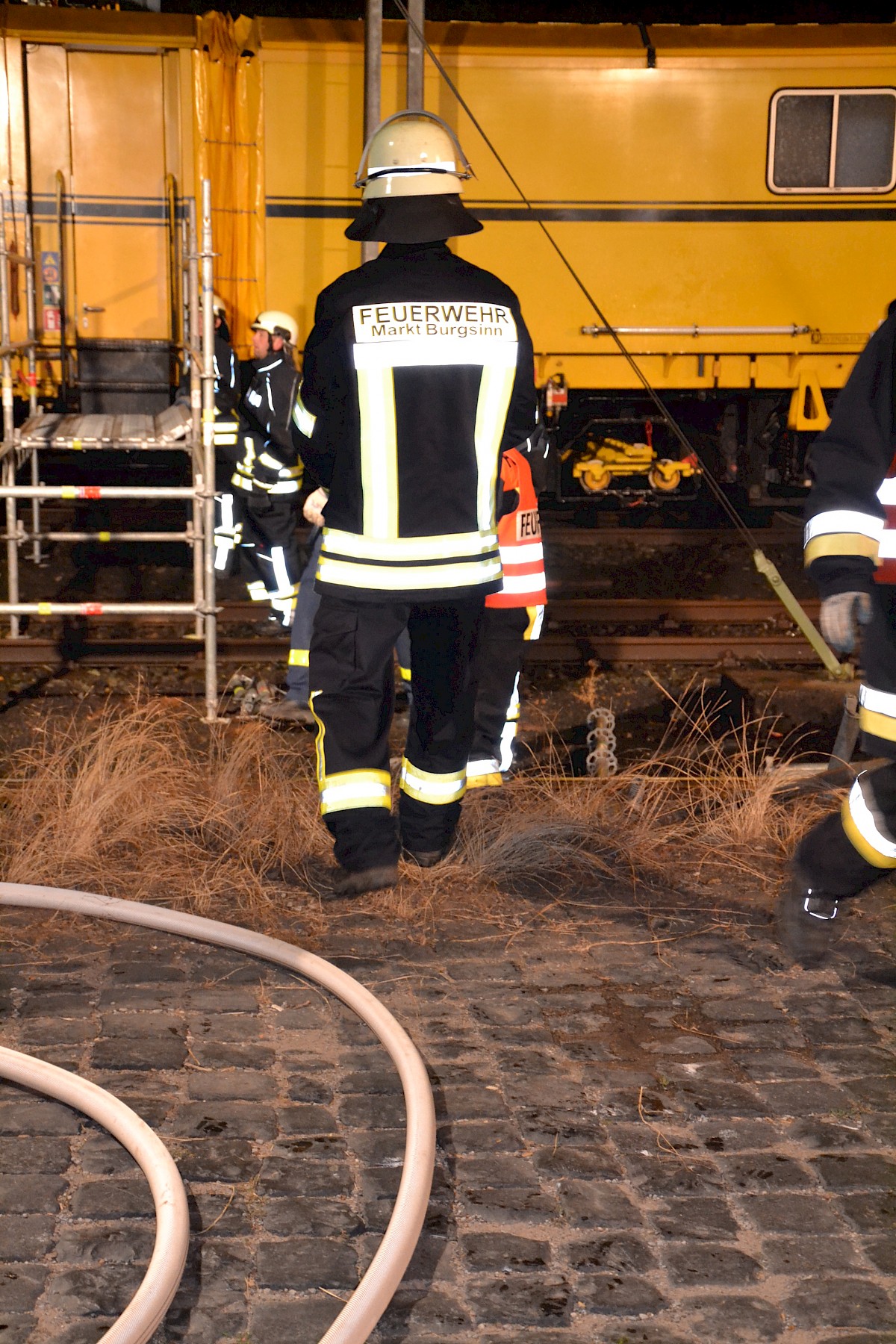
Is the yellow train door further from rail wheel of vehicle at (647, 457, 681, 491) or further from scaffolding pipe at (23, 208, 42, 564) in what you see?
rail wheel of vehicle at (647, 457, 681, 491)

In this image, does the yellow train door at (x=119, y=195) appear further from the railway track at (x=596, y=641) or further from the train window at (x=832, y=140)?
the train window at (x=832, y=140)

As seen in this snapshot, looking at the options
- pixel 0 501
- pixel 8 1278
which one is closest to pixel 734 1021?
pixel 8 1278

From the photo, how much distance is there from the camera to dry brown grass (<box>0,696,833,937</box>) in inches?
160

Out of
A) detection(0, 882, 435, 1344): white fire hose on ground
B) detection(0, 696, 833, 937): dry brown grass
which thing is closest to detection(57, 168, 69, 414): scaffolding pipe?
detection(0, 696, 833, 937): dry brown grass

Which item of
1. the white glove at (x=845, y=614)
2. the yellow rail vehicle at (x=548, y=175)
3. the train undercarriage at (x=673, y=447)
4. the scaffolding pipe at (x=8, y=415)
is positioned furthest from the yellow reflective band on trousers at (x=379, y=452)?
the train undercarriage at (x=673, y=447)

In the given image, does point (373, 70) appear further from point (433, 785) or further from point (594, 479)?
point (433, 785)

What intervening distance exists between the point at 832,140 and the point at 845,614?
7.23 m

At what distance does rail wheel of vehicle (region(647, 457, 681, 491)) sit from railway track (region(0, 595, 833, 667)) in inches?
75.7

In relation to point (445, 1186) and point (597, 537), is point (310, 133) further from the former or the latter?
point (445, 1186)

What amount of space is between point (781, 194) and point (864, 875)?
721cm

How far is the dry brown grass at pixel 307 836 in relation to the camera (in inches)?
160

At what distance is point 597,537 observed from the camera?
9562 millimetres

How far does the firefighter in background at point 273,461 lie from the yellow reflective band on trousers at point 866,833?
4.77 m

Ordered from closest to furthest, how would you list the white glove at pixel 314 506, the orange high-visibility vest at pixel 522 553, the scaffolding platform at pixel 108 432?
the white glove at pixel 314 506, the orange high-visibility vest at pixel 522 553, the scaffolding platform at pixel 108 432
